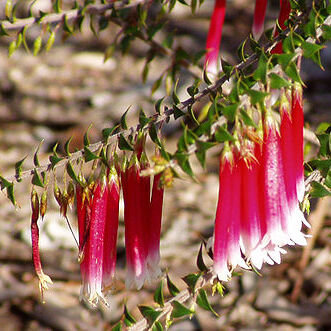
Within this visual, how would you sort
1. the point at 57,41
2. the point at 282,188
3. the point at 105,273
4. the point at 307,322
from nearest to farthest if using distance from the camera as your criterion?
the point at 282,188 < the point at 105,273 < the point at 307,322 < the point at 57,41

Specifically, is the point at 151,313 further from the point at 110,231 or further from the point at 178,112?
the point at 178,112

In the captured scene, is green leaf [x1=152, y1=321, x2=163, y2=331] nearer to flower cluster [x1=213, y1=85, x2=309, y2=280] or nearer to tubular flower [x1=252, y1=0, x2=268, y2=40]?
flower cluster [x1=213, y1=85, x2=309, y2=280]

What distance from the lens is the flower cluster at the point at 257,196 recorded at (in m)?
1.40

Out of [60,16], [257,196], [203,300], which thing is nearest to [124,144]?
[257,196]

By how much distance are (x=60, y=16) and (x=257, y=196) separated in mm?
943

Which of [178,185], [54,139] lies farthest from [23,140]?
[178,185]

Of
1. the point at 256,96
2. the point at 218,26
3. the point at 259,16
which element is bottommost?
the point at 218,26

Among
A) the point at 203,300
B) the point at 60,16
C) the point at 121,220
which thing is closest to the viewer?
the point at 203,300

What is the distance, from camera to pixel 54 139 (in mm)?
4477

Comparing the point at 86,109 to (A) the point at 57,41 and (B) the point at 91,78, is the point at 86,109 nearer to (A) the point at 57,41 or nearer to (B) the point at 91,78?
(B) the point at 91,78

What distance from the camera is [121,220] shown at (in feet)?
12.1

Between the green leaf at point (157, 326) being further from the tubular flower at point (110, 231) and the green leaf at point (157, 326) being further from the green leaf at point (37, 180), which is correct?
the green leaf at point (37, 180)

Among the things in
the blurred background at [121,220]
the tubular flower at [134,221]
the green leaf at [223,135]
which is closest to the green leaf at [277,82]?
the green leaf at [223,135]

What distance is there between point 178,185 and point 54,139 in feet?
3.49
